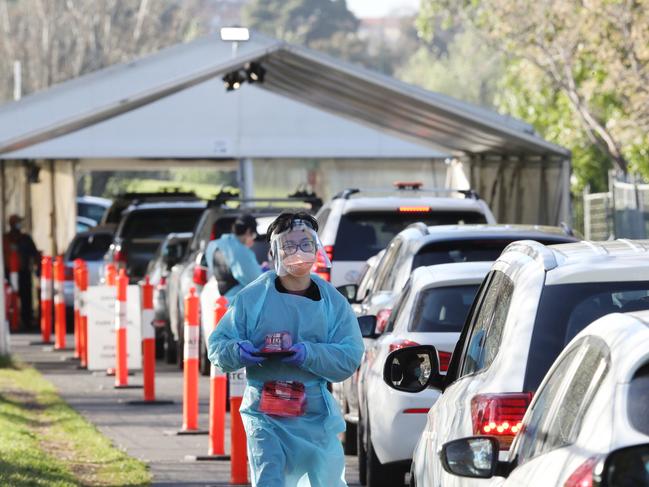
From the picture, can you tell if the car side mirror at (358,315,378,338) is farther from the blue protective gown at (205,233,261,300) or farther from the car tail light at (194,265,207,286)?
the car tail light at (194,265,207,286)

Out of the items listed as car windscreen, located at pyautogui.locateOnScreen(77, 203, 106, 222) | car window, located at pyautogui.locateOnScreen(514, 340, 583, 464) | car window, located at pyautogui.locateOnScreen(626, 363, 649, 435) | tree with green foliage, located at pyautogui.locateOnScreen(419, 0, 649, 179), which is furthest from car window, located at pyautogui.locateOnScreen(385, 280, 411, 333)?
car windscreen, located at pyautogui.locateOnScreen(77, 203, 106, 222)

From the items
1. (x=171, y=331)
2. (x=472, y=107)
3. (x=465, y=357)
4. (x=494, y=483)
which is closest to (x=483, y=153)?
(x=472, y=107)

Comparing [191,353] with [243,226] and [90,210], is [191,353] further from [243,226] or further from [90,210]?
[90,210]

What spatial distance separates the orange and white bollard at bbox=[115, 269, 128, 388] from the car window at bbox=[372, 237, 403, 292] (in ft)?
15.5

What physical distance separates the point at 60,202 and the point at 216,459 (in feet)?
92.3

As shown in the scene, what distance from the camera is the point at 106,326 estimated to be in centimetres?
1925

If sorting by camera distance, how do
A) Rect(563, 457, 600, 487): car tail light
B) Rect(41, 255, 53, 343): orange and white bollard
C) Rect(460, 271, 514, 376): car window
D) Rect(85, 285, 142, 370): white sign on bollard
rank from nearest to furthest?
Rect(563, 457, 600, 487): car tail light → Rect(460, 271, 514, 376): car window → Rect(85, 285, 142, 370): white sign on bollard → Rect(41, 255, 53, 343): orange and white bollard

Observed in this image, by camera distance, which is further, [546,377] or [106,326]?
[106,326]

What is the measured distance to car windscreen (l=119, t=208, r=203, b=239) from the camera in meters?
25.7

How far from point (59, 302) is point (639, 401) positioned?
19150 millimetres

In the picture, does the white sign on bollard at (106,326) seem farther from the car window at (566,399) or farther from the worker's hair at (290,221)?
the car window at (566,399)

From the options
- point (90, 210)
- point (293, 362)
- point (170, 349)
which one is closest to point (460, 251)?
point (293, 362)

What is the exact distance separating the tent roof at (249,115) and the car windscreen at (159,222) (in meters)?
1.66

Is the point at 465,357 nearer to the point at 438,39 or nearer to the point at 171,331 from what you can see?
the point at 171,331
